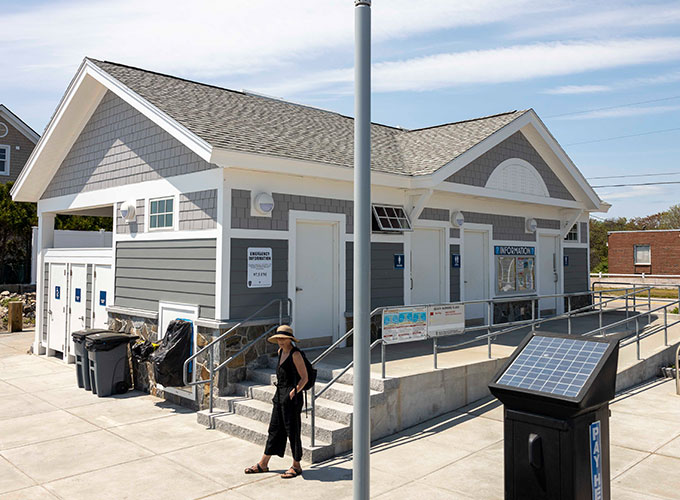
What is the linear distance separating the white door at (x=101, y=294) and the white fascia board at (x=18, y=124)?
19679 mm

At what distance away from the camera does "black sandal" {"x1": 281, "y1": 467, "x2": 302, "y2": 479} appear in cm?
617

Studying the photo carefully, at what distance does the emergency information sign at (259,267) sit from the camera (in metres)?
9.02

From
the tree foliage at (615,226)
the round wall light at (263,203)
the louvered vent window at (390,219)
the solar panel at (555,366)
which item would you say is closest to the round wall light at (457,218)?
the louvered vent window at (390,219)

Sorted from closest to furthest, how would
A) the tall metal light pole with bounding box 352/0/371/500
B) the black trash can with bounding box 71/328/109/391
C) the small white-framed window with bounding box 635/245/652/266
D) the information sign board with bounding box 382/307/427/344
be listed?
the tall metal light pole with bounding box 352/0/371/500, the information sign board with bounding box 382/307/427/344, the black trash can with bounding box 71/328/109/391, the small white-framed window with bounding box 635/245/652/266

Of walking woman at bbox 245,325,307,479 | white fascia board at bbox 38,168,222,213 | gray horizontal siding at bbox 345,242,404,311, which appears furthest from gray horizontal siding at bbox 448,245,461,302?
walking woman at bbox 245,325,307,479

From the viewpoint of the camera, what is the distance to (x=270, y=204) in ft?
29.7

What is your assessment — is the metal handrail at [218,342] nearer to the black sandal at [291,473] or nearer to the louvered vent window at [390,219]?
the black sandal at [291,473]

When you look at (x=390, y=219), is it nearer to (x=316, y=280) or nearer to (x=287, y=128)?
(x=316, y=280)

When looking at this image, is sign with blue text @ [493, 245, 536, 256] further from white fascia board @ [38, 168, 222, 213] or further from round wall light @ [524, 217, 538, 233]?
white fascia board @ [38, 168, 222, 213]

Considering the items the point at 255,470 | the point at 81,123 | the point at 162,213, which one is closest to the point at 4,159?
the point at 81,123

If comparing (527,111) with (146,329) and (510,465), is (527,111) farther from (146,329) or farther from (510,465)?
(510,465)

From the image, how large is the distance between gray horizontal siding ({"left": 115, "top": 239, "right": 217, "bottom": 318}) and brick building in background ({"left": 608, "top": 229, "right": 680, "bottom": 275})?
128 ft

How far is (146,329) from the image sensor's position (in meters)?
10.5

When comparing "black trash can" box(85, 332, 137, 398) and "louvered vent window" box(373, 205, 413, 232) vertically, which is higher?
"louvered vent window" box(373, 205, 413, 232)
